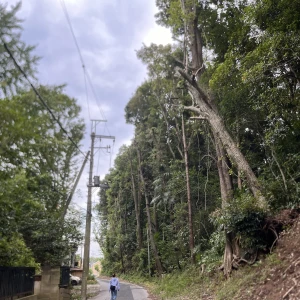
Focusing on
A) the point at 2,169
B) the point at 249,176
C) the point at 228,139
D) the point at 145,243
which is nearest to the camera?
the point at 2,169

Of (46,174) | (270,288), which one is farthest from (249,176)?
(46,174)

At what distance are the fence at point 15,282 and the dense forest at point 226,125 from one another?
21.7 feet

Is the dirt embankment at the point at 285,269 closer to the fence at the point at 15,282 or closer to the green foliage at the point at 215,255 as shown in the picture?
the green foliage at the point at 215,255

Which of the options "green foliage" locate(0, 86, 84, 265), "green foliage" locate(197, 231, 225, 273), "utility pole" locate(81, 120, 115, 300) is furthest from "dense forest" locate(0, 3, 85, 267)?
"green foliage" locate(197, 231, 225, 273)

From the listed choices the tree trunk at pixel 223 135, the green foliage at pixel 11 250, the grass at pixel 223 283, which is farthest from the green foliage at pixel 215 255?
the green foliage at pixel 11 250

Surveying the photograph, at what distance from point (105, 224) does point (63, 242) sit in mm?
32520

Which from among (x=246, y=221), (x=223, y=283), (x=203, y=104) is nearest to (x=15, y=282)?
(x=223, y=283)

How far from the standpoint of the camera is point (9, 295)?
852 cm

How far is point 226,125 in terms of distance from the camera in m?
14.1

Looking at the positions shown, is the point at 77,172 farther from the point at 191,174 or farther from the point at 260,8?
the point at 260,8

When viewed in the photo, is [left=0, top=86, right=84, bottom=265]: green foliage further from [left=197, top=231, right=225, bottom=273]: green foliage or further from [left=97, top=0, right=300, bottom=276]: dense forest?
[left=197, top=231, right=225, bottom=273]: green foliage

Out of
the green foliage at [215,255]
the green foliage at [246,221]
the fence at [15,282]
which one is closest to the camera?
the fence at [15,282]

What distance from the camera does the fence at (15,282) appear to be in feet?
26.7

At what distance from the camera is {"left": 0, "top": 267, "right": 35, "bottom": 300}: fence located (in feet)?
26.7
